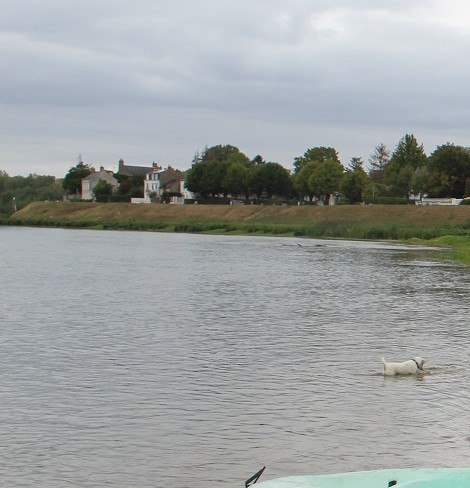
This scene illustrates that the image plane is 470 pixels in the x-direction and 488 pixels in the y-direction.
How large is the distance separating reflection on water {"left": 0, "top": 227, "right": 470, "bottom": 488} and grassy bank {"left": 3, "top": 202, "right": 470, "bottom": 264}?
36270 millimetres

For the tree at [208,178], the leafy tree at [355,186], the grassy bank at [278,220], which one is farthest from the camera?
the tree at [208,178]

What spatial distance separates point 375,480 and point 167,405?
7.99 m

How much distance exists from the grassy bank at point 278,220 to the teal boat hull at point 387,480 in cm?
5834

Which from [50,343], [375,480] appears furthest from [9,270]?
[375,480]

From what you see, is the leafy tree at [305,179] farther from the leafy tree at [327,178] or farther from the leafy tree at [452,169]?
the leafy tree at [452,169]

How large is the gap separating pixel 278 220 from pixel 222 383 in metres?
118

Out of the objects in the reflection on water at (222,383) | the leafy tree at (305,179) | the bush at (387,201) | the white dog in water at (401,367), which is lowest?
the reflection on water at (222,383)

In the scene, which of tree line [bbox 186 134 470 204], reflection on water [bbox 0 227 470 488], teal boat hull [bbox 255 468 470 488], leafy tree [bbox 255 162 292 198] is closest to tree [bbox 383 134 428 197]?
tree line [bbox 186 134 470 204]

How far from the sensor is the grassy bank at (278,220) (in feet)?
350

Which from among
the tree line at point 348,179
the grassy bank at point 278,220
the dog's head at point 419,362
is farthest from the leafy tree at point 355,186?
the dog's head at point 419,362

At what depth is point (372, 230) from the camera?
107 meters

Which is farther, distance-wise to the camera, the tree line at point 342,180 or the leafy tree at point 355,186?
the leafy tree at point 355,186

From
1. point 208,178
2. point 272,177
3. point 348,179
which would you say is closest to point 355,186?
point 348,179

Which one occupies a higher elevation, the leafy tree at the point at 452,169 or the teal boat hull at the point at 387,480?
the leafy tree at the point at 452,169
